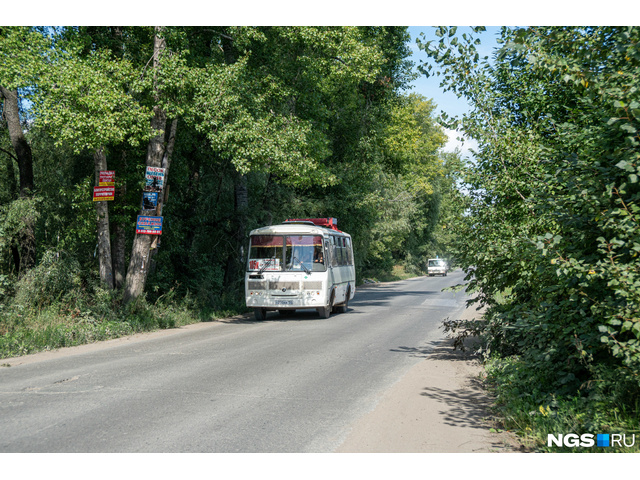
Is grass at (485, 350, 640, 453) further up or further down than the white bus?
further down

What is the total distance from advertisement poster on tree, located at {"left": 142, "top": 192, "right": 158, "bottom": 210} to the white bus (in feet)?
12.1

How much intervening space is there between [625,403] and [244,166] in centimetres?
1175

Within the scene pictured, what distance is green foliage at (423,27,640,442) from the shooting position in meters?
4.67

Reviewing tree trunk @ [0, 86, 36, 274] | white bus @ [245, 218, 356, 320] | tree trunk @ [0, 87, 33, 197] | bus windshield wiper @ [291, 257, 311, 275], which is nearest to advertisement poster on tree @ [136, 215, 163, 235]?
tree trunk @ [0, 86, 36, 274]

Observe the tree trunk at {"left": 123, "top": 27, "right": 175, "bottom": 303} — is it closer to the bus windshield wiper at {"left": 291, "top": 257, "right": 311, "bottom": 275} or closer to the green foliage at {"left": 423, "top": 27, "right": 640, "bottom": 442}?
the bus windshield wiper at {"left": 291, "top": 257, "right": 311, "bottom": 275}

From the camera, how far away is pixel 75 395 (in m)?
7.25

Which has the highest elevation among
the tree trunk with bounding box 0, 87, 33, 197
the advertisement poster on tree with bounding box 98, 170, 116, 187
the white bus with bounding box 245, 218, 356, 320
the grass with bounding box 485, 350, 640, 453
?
the tree trunk with bounding box 0, 87, 33, 197

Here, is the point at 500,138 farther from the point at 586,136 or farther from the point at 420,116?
the point at 420,116

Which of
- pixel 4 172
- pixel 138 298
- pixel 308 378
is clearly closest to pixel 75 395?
pixel 308 378

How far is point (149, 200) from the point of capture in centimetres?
1534

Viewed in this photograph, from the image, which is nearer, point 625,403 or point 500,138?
point 625,403

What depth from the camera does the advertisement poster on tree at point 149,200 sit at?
15289 mm

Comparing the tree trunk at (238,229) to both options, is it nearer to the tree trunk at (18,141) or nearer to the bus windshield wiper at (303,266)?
the bus windshield wiper at (303,266)

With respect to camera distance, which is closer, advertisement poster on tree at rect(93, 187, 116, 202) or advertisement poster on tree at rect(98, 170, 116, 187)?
advertisement poster on tree at rect(93, 187, 116, 202)
